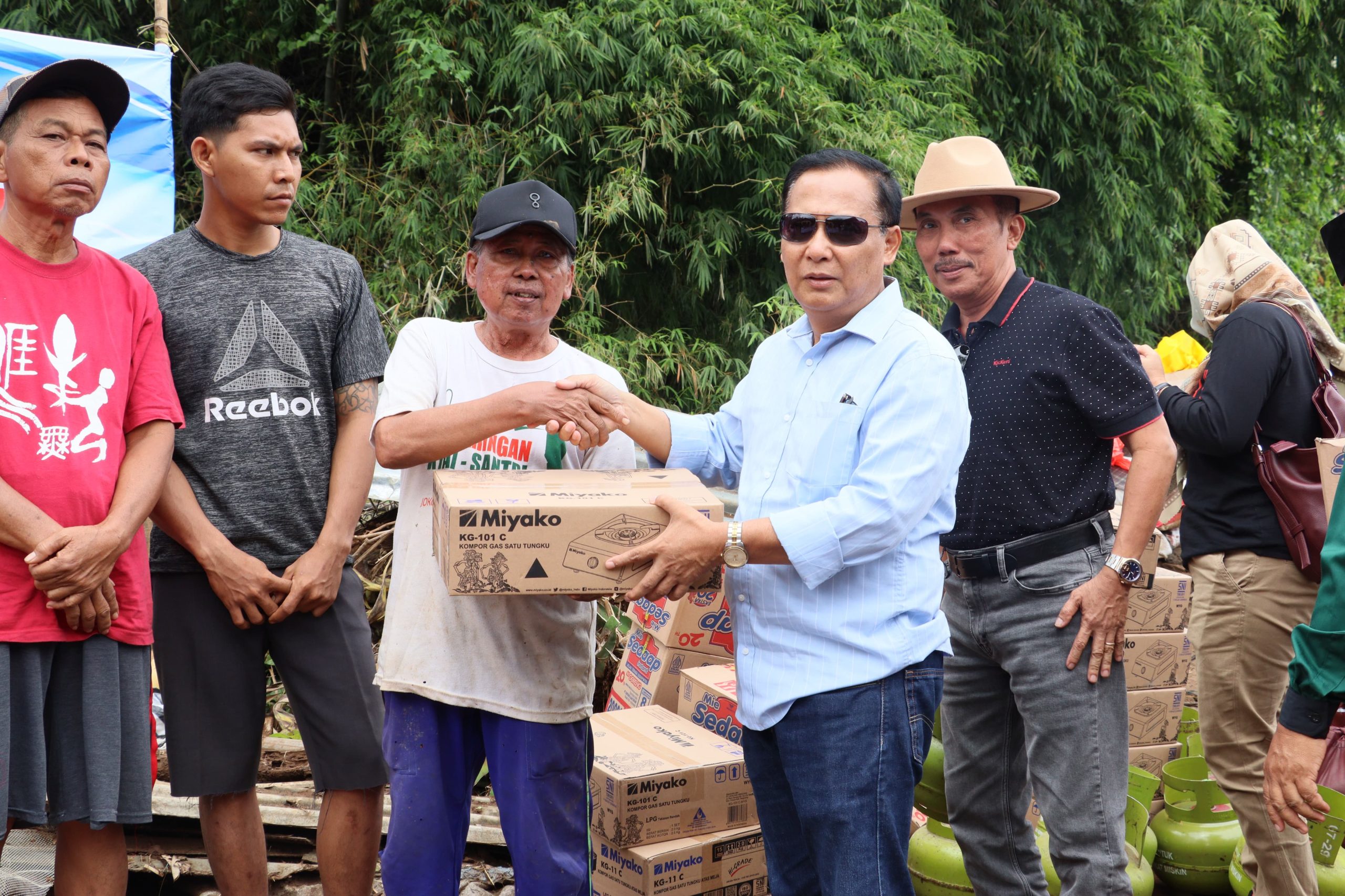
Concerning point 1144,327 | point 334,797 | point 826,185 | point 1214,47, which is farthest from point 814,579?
point 1214,47

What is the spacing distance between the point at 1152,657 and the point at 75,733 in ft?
11.6

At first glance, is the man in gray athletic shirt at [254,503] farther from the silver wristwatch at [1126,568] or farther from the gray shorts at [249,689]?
the silver wristwatch at [1126,568]

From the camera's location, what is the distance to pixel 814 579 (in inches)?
82.6

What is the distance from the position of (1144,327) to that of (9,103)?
967 centimetres

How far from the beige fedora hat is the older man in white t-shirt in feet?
3.44

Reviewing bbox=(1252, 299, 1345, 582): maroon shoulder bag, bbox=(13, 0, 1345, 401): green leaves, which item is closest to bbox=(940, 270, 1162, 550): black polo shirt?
bbox=(1252, 299, 1345, 582): maroon shoulder bag

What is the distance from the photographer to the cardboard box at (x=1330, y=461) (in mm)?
2850

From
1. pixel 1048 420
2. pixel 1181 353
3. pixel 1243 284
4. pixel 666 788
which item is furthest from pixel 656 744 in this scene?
pixel 1181 353

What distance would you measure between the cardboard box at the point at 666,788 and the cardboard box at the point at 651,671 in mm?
458

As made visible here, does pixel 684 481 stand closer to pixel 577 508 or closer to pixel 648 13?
pixel 577 508

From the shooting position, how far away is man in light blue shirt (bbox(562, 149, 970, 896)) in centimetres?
210

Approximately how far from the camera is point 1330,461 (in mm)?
2885

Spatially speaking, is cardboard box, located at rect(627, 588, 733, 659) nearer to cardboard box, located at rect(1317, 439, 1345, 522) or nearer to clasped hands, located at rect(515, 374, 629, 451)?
clasped hands, located at rect(515, 374, 629, 451)

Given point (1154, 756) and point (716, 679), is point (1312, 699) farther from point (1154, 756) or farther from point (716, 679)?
point (1154, 756)
